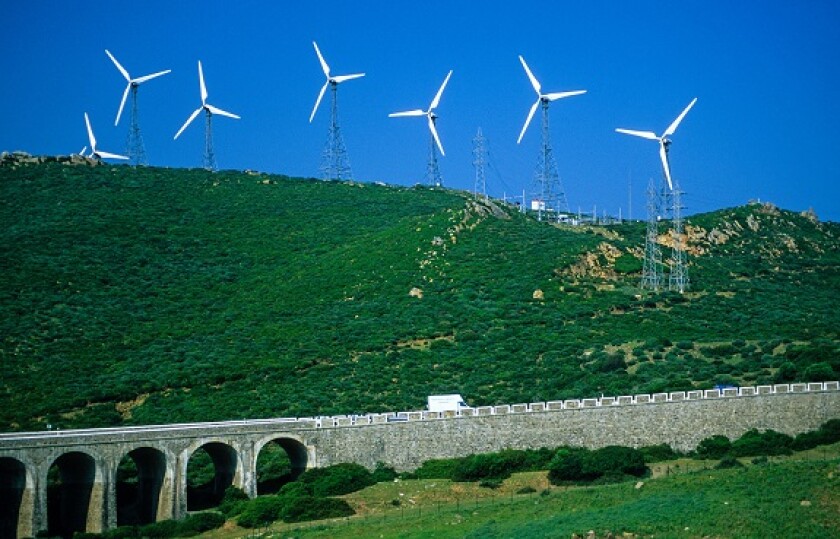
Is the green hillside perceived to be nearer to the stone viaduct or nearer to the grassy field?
the stone viaduct

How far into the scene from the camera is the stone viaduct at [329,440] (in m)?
57.2

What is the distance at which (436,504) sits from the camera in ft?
192

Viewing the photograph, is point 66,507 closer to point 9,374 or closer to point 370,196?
point 9,374

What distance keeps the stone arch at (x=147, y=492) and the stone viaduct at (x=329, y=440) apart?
0.21 feet

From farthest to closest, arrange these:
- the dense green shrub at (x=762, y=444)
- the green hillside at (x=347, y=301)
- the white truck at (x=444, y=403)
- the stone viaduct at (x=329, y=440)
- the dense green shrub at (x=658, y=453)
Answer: the green hillside at (x=347, y=301) → the white truck at (x=444, y=403) → the dense green shrub at (x=658, y=453) → the dense green shrub at (x=762, y=444) → the stone viaduct at (x=329, y=440)

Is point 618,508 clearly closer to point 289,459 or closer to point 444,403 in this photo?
point 444,403

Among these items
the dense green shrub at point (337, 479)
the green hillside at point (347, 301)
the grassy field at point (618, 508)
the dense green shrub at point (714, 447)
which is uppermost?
the green hillside at point (347, 301)

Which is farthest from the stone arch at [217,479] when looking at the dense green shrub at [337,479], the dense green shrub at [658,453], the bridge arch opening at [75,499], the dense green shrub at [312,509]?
the dense green shrub at [658,453]

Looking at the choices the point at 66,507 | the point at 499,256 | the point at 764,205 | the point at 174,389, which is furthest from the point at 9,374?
the point at 764,205

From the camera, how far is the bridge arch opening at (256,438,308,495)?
65.9 meters

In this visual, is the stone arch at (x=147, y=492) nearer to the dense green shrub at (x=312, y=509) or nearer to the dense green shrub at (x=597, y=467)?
the dense green shrub at (x=312, y=509)

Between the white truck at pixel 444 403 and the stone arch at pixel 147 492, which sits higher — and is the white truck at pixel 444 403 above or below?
above

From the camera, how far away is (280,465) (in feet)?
230

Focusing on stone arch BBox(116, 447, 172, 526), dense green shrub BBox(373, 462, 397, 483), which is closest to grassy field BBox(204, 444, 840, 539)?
dense green shrub BBox(373, 462, 397, 483)
